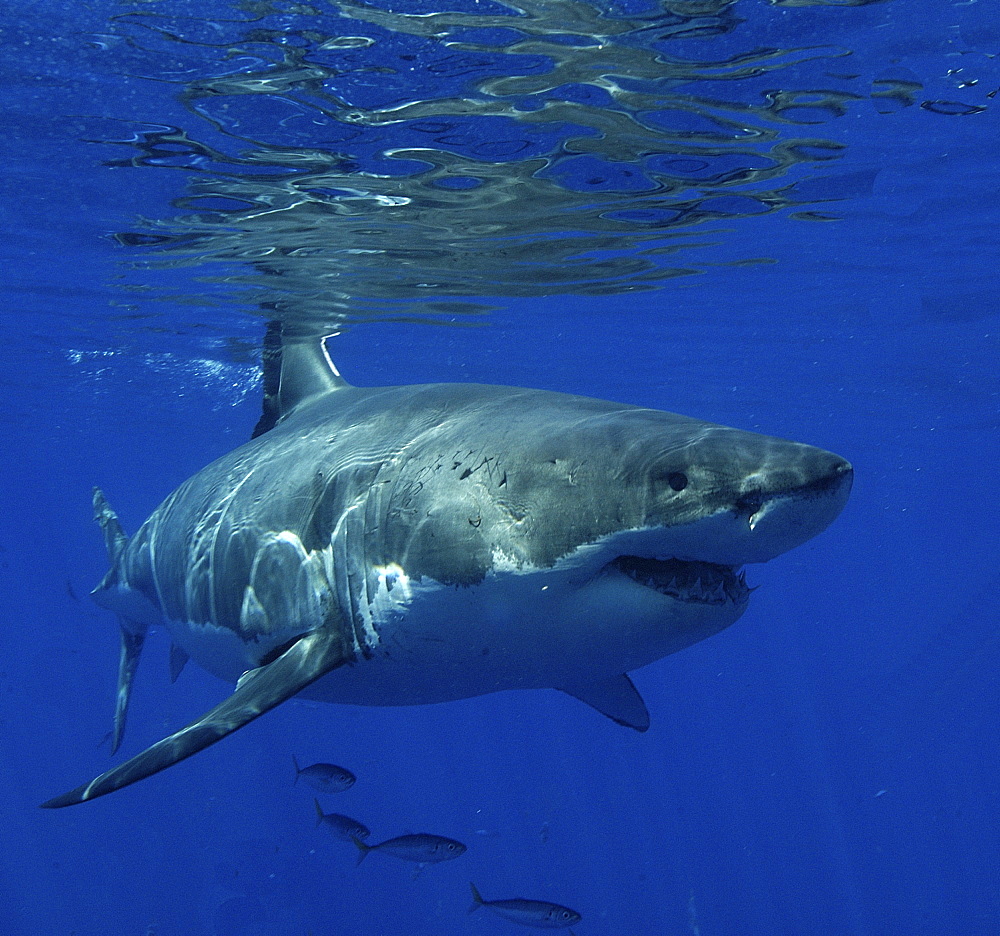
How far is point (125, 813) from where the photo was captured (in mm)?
38312

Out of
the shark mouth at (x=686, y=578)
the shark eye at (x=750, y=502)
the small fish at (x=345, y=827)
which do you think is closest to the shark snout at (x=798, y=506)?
the shark eye at (x=750, y=502)

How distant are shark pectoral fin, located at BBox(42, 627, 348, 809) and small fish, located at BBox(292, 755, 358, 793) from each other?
599cm

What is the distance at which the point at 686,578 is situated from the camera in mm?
3004

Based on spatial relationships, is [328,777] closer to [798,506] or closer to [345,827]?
[345,827]

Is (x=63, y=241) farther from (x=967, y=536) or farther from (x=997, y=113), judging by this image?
(x=967, y=536)

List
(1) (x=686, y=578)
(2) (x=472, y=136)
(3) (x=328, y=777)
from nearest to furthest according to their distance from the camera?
1. (1) (x=686, y=578)
2. (2) (x=472, y=136)
3. (3) (x=328, y=777)

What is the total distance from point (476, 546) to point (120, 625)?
266 inches

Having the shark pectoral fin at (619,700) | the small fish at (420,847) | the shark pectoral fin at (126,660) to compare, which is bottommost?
the small fish at (420,847)

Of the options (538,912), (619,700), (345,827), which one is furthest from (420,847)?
(619,700)

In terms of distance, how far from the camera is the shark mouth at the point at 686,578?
299cm

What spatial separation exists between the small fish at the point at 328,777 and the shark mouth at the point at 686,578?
7.53 metres

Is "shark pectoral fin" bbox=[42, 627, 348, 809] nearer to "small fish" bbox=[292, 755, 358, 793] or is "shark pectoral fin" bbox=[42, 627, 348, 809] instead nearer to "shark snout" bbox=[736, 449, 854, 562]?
"shark snout" bbox=[736, 449, 854, 562]

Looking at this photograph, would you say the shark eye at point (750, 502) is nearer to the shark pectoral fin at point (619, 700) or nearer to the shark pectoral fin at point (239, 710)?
the shark pectoral fin at point (239, 710)

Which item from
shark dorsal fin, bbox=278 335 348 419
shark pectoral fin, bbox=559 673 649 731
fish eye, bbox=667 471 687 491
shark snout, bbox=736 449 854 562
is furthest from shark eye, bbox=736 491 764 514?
shark dorsal fin, bbox=278 335 348 419
